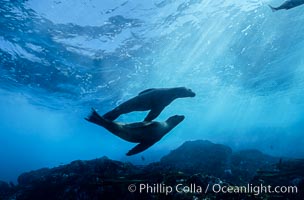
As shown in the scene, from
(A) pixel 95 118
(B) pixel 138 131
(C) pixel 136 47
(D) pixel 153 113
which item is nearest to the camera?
(A) pixel 95 118

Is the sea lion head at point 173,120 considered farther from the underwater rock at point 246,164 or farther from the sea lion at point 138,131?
the underwater rock at point 246,164

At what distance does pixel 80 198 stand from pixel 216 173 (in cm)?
1005

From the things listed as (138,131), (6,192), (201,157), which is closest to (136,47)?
(201,157)

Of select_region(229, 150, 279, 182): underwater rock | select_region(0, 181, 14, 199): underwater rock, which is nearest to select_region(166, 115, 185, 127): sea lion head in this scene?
select_region(0, 181, 14, 199): underwater rock

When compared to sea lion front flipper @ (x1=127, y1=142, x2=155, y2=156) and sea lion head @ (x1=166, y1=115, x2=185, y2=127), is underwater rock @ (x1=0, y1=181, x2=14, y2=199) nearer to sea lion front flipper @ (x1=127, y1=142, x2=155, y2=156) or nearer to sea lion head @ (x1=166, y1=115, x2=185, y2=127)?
sea lion front flipper @ (x1=127, y1=142, x2=155, y2=156)

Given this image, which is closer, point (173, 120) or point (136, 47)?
point (173, 120)

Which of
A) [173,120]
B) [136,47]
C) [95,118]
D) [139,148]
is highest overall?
[136,47]

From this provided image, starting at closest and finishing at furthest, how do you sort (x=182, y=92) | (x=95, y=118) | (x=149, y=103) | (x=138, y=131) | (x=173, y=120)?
(x=95, y=118) → (x=138, y=131) → (x=173, y=120) → (x=149, y=103) → (x=182, y=92)

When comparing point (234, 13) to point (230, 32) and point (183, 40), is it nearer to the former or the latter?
point (230, 32)

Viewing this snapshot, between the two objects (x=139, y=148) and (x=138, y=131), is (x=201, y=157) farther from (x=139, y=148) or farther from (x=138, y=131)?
(x=138, y=131)

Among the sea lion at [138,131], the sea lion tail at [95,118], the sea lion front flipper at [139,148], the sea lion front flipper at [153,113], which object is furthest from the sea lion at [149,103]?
the sea lion tail at [95,118]

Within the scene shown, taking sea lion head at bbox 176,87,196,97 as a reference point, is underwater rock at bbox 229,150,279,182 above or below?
below

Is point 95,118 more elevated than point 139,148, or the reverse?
point 95,118

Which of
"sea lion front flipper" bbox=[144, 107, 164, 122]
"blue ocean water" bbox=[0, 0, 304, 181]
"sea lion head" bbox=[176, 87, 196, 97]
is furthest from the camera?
"blue ocean water" bbox=[0, 0, 304, 181]
